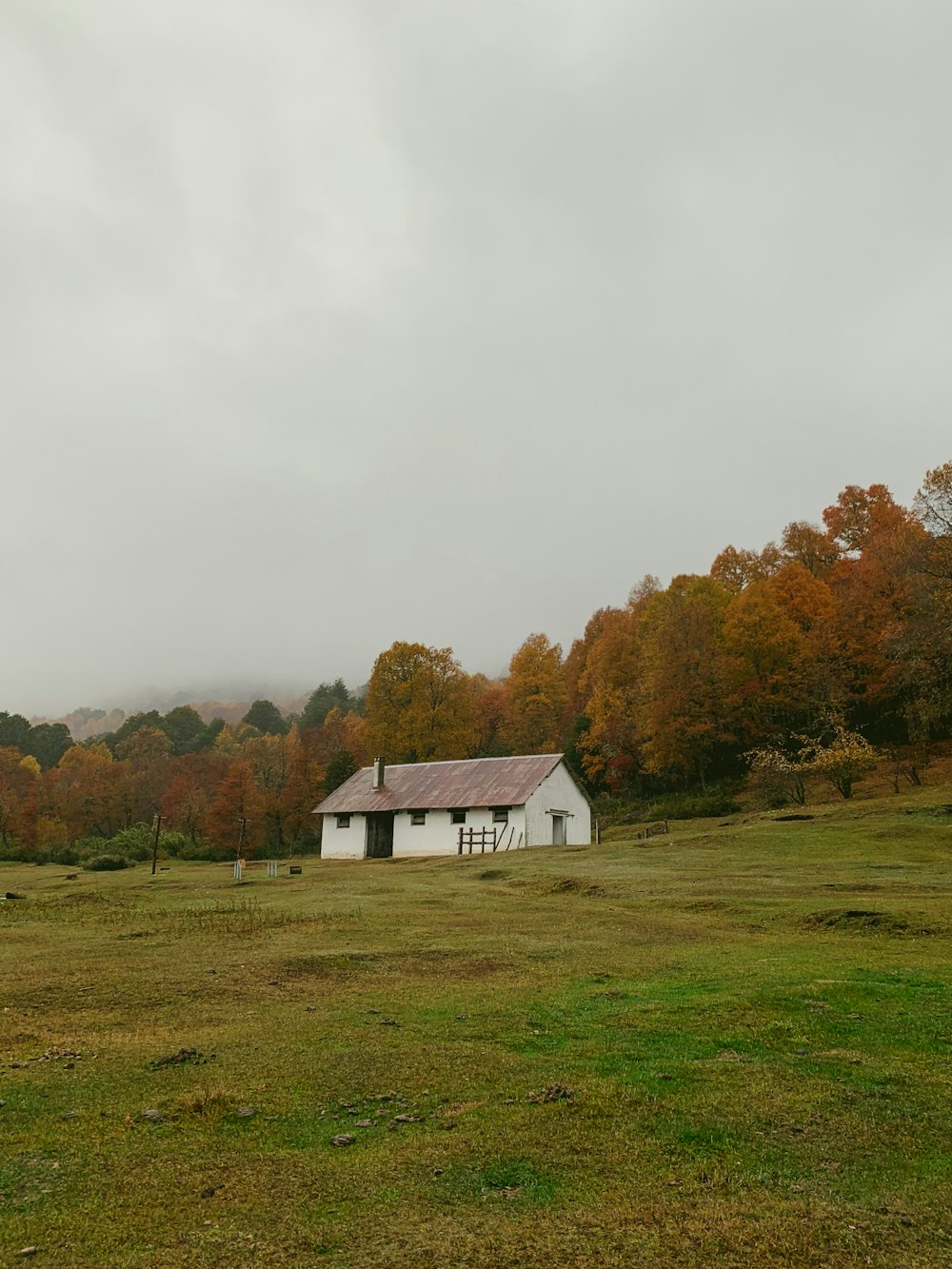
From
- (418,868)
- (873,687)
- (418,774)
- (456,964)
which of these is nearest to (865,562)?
(873,687)

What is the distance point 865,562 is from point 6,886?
6224 cm

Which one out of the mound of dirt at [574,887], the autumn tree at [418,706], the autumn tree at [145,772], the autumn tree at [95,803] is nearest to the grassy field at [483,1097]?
the mound of dirt at [574,887]

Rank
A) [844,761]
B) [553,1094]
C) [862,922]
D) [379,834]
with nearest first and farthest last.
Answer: [553,1094] → [862,922] → [844,761] → [379,834]

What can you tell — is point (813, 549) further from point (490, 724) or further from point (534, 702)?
point (490, 724)

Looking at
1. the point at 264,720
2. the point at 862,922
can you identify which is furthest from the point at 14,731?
the point at 862,922

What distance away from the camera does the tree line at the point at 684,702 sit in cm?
5431

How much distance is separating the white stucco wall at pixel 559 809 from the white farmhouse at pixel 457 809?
0.21 ft

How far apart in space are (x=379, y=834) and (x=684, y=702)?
25340 millimetres

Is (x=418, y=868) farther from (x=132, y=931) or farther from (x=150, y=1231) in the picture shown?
(x=150, y=1231)

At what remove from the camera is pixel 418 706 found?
78750 mm

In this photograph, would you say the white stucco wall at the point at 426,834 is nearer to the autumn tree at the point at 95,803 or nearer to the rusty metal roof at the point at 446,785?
the rusty metal roof at the point at 446,785

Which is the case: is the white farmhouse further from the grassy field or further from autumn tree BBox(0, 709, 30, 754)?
autumn tree BBox(0, 709, 30, 754)

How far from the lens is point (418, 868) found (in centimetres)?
4456

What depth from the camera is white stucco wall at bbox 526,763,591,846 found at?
53.6 meters
